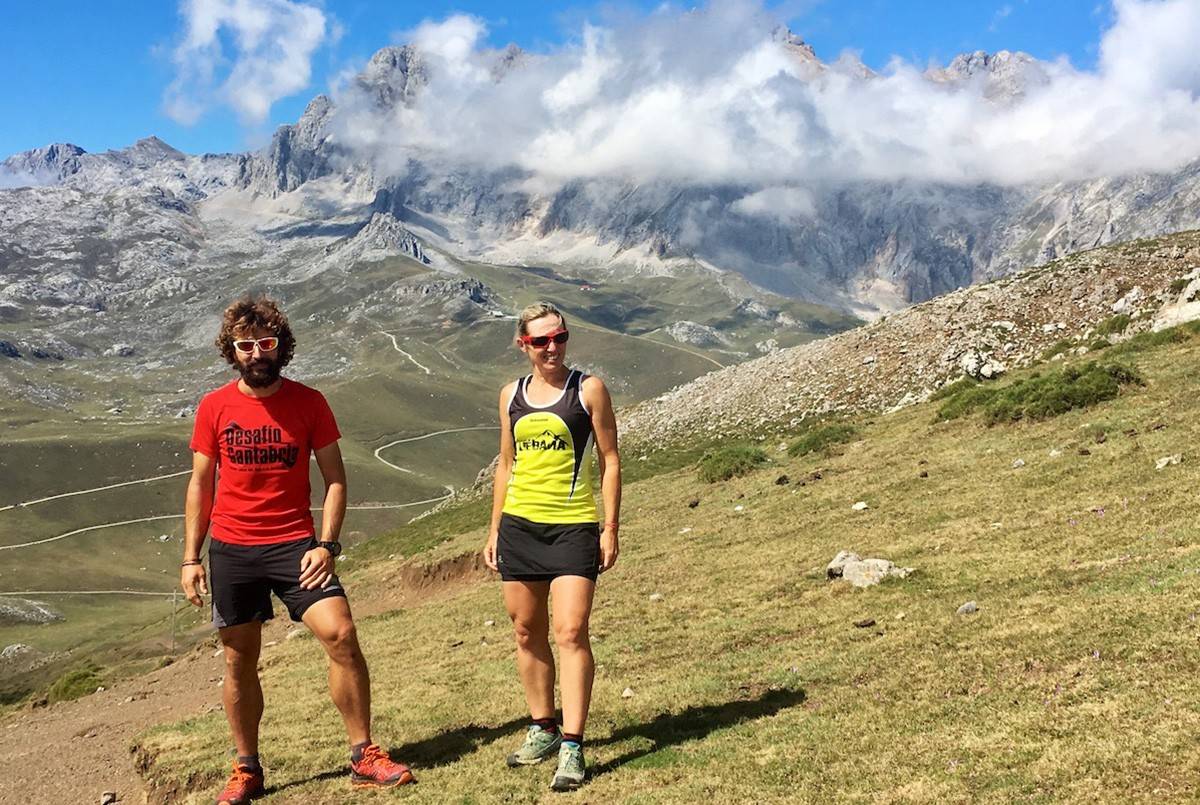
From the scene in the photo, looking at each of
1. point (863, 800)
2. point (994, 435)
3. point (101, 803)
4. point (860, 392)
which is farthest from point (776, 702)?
point (860, 392)

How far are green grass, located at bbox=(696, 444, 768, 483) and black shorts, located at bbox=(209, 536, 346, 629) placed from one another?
902 inches

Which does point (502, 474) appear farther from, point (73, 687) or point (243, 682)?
point (73, 687)

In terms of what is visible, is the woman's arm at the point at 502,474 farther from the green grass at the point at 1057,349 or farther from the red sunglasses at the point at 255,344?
the green grass at the point at 1057,349

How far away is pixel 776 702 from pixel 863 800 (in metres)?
3.21

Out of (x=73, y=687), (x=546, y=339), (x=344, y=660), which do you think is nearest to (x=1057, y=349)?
(x=546, y=339)

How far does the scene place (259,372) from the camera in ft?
29.8

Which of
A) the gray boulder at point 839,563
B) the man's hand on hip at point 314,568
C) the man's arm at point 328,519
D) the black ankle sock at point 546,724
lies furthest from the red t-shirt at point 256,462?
the gray boulder at point 839,563

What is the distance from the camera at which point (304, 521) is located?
9.29 m

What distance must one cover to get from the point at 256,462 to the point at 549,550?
3284mm

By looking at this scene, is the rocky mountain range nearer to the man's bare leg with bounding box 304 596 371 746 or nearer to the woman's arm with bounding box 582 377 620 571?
the woman's arm with bounding box 582 377 620 571

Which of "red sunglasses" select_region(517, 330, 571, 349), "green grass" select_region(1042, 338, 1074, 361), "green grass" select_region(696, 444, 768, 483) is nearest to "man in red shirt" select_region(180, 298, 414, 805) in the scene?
"red sunglasses" select_region(517, 330, 571, 349)

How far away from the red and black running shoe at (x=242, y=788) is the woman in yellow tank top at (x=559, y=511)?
3.66m

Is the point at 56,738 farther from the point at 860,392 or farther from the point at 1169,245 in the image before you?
the point at 1169,245

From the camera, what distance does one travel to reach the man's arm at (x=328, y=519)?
29.3 feet
